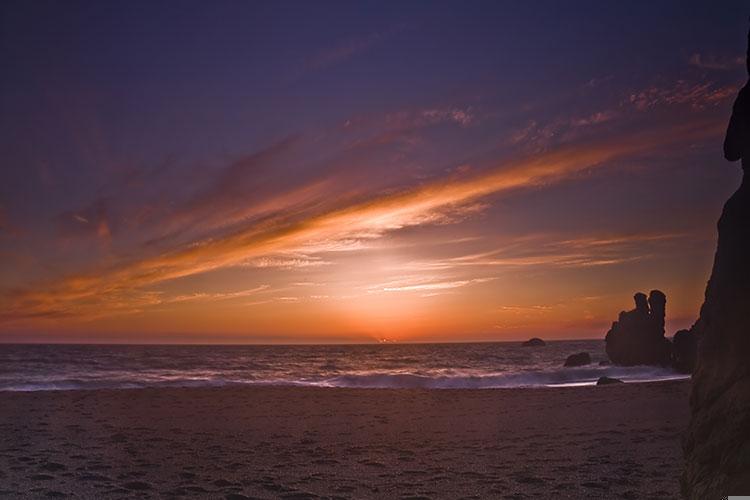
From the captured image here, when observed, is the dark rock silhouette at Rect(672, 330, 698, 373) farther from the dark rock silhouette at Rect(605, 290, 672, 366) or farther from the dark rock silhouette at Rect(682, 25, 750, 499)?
the dark rock silhouette at Rect(682, 25, 750, 499)

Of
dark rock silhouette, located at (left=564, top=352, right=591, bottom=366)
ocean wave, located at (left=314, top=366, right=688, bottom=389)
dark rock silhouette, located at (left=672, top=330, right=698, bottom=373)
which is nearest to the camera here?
ocean wave, located at (left=314, top=366, right=688, bottom=389)

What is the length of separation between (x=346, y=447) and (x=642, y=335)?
5818cm

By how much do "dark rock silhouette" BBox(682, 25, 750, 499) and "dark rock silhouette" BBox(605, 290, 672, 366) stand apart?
5779cm

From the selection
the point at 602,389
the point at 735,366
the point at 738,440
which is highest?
the point at 735,366

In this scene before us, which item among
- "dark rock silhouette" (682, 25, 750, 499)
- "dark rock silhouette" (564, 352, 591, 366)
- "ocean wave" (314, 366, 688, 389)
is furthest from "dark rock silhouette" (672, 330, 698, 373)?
"dark rock silhouette" (682, 25, 750, 499)

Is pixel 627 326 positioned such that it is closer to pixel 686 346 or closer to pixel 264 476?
pixel 686 346

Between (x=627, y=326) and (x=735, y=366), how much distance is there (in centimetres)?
6395

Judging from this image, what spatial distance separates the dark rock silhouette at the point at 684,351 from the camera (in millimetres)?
49594

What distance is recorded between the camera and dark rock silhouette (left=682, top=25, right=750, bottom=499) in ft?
21.4

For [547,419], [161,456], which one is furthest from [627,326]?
[161,456]

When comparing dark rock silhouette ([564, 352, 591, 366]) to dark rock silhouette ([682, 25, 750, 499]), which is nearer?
dark rock silhouette ([682, 25, 750, 499])

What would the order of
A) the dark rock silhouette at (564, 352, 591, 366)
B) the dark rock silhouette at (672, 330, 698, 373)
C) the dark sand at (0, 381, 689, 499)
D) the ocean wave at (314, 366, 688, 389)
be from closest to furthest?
the dark sand at (0, 381, 689, 499) < the ocean wave at (314, 366, 688, 389) < the dark rock silhouette at (672, 330, 698, 373) < the dark rock silhouette at (564, 352, 591, 366)

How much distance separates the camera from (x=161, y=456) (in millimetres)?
13594

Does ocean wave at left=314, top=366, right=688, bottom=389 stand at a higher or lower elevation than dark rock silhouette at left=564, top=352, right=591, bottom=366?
higher
